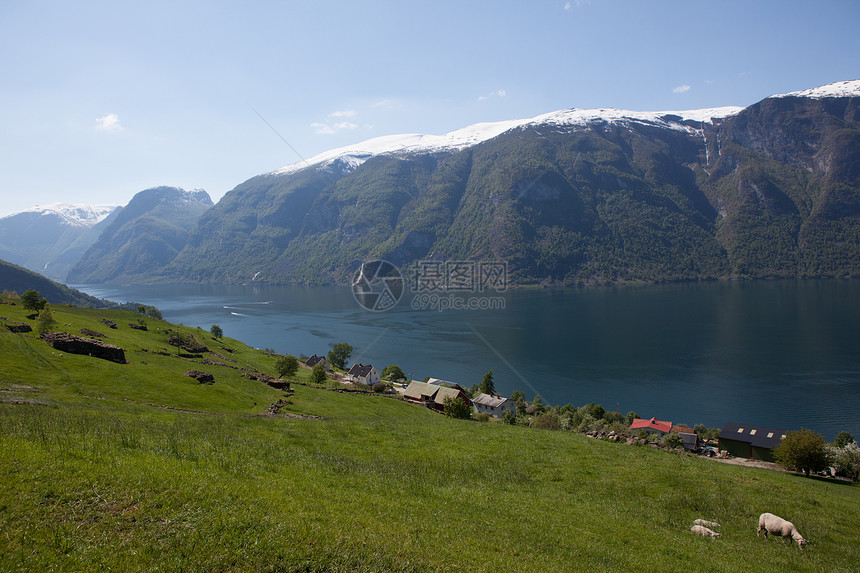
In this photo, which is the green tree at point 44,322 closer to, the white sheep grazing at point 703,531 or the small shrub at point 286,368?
the small shrub at point 286,368

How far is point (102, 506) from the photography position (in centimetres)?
790

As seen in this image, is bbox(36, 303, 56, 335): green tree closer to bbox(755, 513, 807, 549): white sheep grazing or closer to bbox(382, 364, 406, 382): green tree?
bbox(382, 364, 406, 382): green tree

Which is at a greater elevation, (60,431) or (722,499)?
(60,431)

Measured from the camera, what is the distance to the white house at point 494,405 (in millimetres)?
55844

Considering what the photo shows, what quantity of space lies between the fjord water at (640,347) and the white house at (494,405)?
1554 cm

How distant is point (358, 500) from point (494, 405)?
1880 inches

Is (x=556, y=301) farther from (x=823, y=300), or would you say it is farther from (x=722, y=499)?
(x=722, y=499)

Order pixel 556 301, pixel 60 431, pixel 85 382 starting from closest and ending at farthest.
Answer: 1. pixel 60 431
2. pixel 85 382
3. pixel 556 301

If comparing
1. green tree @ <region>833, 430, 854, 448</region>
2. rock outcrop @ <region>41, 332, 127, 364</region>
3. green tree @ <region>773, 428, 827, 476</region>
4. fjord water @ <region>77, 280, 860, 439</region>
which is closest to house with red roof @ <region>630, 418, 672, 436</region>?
fjord water @ <region>77, 280, 860, 439</region>

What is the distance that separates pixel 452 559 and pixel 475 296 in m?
187

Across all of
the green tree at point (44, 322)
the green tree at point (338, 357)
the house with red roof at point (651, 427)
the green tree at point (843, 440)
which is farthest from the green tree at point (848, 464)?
the green tree at point (338, 357)

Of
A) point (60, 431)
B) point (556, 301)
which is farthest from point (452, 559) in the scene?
point (556, 301)

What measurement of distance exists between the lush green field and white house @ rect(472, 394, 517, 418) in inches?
1328

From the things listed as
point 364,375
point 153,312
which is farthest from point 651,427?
point 153,312
